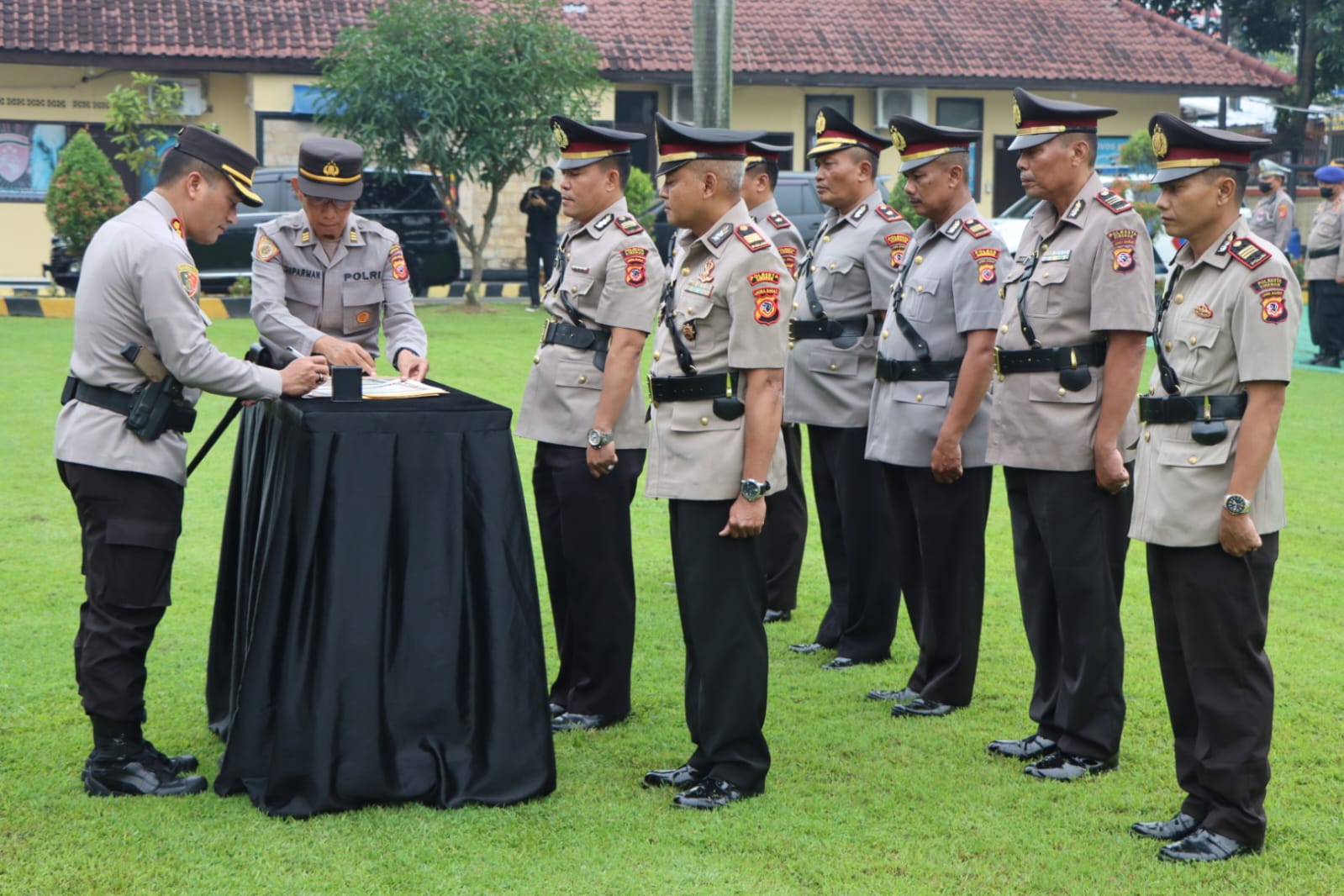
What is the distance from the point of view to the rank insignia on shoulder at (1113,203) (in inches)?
172

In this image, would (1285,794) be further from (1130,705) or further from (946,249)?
(946,249)

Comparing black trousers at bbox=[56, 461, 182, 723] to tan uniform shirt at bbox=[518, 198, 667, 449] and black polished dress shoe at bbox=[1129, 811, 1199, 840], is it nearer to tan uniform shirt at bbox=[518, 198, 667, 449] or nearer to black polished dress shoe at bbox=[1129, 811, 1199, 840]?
tan uniform shirt at bbox=[518, 198, 667, 449]

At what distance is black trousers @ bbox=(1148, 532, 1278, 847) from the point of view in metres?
3.70

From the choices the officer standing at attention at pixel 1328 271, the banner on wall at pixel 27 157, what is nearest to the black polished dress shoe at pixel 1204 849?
the officer standing at attention at pixel 1328 271

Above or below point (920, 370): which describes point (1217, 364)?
above

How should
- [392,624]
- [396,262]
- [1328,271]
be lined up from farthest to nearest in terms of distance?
[1328,271] < [396,262] < [392,624]

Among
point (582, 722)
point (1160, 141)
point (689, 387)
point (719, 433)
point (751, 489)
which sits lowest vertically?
point (582, 722)

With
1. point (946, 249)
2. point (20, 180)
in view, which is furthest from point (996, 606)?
point (20, 180)

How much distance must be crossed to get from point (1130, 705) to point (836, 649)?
4.04 ft

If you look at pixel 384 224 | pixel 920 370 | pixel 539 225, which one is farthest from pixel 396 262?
pixel 539 225

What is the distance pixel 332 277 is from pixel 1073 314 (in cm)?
254

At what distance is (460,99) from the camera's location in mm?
17766

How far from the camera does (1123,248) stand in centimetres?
427

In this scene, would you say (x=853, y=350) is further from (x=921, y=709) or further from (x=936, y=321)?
(x=921, y=709)
